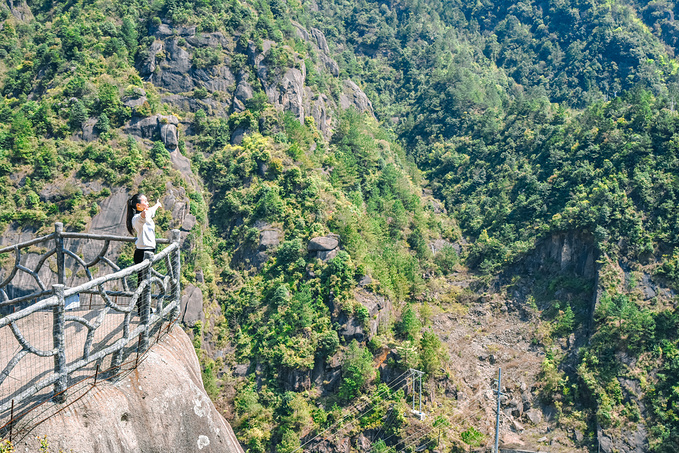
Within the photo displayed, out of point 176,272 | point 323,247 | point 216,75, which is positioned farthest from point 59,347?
point 216,75

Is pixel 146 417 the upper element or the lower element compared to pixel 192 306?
upper

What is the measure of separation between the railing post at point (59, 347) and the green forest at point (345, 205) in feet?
132

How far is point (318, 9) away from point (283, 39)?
42337mm

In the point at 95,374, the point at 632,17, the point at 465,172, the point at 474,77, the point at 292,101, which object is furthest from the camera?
the point at 632,17

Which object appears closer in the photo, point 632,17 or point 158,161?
point 158,161

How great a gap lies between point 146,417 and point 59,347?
1953 millimetres

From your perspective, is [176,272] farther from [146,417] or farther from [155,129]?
[155,129]

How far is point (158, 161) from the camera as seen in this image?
58469 millimetres

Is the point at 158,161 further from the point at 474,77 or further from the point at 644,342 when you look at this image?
the point at 474,77

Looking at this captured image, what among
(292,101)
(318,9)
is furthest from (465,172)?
(318,9)

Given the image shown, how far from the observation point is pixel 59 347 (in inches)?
313

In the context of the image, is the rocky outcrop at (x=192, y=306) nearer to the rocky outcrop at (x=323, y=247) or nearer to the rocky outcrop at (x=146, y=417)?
the rocky outcrop at (x=323, y=247)

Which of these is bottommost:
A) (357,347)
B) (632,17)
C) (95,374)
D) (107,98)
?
(357,347)

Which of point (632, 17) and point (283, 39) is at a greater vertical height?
point (632, 17)
